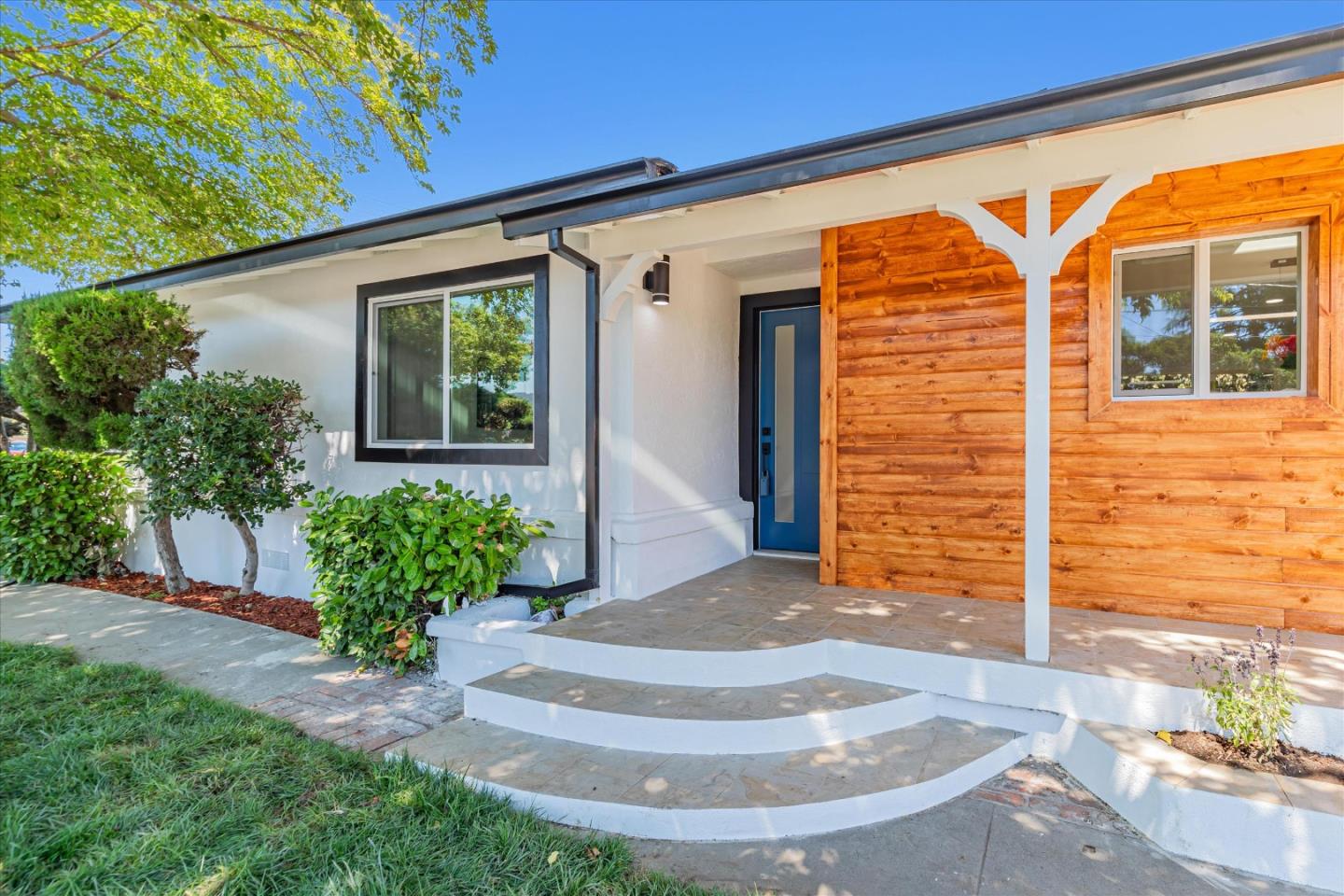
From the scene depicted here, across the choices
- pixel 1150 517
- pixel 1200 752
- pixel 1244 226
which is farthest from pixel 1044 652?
pixel 1244 226

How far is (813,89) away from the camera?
961cm

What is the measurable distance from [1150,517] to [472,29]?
290 inches

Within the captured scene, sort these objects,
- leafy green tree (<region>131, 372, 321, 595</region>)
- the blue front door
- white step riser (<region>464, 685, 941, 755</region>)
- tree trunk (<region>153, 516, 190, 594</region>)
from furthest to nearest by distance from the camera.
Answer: tree trunk (<region>153, 516, 190, 594</region>) < the blue front door < leafy green tree (<region>131, 372, 321, 595</region>) < white step riser (<region>464, 685, 941, 755</region>)

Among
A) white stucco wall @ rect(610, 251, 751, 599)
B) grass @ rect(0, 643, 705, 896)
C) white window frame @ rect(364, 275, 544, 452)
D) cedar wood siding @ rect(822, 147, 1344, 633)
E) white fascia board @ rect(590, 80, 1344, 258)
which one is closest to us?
grass @ rect(0, 643, 705, 896)

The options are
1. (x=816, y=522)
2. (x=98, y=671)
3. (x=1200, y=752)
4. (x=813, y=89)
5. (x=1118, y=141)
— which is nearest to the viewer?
(x=1200, y=752)

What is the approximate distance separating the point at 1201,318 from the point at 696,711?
3.86 m

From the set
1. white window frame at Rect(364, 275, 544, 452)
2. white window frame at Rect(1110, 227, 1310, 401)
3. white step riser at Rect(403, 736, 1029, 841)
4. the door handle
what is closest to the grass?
white step riser at Rect(403, 736, 1029, 841)

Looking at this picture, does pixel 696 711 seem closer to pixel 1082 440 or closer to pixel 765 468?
pixel 1082 440

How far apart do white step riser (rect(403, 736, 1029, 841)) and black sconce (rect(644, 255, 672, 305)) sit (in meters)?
3.34

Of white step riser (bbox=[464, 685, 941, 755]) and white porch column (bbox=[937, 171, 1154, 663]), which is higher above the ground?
white porch column (bbox=[937, 171, 1154, 663])

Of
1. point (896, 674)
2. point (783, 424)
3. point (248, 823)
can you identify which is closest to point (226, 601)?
point (248, 823)

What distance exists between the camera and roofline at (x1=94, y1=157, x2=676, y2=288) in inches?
164

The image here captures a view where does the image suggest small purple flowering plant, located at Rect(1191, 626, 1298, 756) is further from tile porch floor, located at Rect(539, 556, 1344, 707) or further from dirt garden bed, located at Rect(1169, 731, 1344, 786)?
tile porch floor, located at Rect(539, 556, 1344, 707)

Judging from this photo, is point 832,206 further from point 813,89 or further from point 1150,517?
point 813,89
